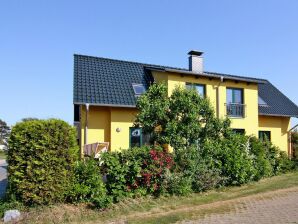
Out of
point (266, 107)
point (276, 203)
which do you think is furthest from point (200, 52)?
point (276, 203)

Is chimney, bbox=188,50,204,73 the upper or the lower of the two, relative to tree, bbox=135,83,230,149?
upper

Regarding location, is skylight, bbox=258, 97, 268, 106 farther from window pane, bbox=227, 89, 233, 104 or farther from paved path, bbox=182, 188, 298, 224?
paved path, bbox=182, 188, 298, 224

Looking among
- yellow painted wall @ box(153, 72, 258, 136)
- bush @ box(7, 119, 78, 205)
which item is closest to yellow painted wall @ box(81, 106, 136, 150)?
yellow painted wall @ box(153, 72, 258, 136)

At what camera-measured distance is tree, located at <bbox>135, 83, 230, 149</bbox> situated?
1271 centimetres

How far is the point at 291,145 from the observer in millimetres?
22938

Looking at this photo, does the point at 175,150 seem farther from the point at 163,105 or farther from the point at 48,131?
the point at 48,131

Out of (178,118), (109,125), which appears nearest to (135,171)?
(178,118)

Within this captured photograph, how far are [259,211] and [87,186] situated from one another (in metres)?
4.56

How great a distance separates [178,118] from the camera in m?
13.0

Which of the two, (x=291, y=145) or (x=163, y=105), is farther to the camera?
(x=291, y=145)

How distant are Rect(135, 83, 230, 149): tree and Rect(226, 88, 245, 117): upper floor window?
7.72 metres

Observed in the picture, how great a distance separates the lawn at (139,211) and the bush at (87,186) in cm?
29

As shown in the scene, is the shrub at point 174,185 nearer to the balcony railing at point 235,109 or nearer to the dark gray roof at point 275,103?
the balcony railing at point 235,109

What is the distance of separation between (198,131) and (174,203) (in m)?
3.91
